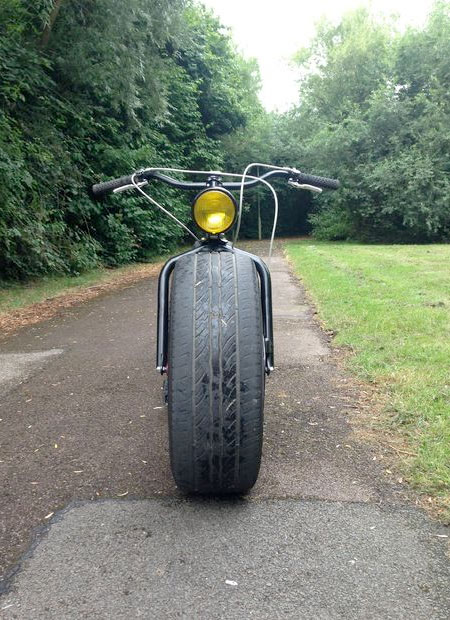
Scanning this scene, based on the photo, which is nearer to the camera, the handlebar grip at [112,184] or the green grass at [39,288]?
the handlebar grip at [112,184]

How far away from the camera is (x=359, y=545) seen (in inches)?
76.8

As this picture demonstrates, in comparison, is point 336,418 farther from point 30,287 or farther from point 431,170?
point 431,170

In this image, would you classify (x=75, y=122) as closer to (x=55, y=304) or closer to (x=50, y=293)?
(x=50, y=293)

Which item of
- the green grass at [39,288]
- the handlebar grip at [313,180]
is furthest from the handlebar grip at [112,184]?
the green grass at [39,288]

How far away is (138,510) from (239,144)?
27334 millimetres

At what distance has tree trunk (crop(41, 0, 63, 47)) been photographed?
361 inches

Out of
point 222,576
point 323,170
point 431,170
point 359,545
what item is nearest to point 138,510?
point 222,576

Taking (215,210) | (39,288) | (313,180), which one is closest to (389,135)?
(39,288)

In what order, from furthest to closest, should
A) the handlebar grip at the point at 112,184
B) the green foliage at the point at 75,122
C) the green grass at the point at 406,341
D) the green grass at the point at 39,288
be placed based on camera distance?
the green foliage at the point at 75,122
the green grass at the point at 39,288
the handlebar grip at the point at 112,184
the green grass at the point at 406,341

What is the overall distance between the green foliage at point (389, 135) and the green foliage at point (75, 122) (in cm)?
1074

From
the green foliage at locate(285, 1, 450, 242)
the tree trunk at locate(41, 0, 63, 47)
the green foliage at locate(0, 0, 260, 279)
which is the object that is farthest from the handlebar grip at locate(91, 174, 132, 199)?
the green foliage at locate(285, 1, 450, 242)

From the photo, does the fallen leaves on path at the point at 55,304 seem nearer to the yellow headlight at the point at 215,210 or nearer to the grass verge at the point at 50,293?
the grass verge at the point at 50,293

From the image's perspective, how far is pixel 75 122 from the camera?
11781mm

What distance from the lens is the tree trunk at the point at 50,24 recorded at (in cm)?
917
